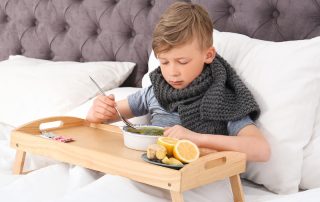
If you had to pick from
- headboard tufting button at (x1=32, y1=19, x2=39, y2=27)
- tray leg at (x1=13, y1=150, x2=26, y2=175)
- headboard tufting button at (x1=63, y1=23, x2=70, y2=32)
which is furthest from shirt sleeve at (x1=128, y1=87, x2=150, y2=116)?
headboard tufting button at (x1=32, y1=19, x2=39, y2=27)

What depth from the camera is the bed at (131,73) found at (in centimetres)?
122

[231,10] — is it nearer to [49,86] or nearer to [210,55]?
[210,55]

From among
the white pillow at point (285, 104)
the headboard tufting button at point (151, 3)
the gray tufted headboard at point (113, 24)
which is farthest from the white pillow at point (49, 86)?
the white pillow at point (285, 104)

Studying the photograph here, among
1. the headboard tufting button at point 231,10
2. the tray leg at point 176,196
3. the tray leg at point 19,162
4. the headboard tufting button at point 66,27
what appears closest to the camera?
the tray leg at point 176,196

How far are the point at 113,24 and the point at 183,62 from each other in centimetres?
77

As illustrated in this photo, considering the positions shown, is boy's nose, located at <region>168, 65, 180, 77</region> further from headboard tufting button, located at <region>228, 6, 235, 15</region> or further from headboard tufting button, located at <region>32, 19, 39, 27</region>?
headboard tufting button, located at <region>32, 19, 39, 27</region>

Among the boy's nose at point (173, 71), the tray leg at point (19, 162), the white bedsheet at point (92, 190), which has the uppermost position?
the boy's nose at point (173, 71)

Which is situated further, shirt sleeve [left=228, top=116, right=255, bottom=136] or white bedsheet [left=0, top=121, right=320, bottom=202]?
shirt sleeve [left=228, top=116, right=255, bottom=136]

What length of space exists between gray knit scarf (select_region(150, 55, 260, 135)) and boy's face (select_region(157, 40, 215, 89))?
0.07ft

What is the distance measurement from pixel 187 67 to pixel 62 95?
640mm

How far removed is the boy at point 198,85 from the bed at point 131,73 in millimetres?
78

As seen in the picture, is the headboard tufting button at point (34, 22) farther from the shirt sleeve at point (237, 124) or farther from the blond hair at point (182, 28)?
the shirt sleeve at point (237, 124)

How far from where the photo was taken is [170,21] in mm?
1324

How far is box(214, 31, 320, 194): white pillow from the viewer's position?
1.29 meters
